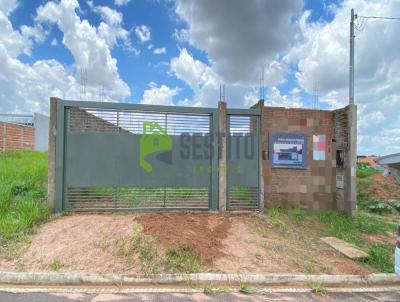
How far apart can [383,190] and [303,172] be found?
25.5 feet

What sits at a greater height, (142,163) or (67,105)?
(67,105)

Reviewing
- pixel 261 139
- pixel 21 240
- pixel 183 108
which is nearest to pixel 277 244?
pixel 261 139

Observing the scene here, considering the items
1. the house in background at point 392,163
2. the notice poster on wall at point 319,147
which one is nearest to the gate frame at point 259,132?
the notice poster on wall at point 319,147

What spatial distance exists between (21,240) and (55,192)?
165 centimetres

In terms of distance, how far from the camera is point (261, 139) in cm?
738

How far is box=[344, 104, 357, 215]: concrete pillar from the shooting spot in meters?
7.82

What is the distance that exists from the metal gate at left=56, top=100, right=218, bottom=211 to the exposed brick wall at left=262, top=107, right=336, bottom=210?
1619 millimetres

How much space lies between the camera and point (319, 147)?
806 centimetres

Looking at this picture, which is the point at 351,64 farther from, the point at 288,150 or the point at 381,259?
the point at 381,259

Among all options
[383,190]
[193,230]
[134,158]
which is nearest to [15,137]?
[134,158]

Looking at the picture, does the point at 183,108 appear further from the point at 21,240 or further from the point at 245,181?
the point at 21,240

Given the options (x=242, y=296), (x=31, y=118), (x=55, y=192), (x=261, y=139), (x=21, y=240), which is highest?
(x=31, y=118)

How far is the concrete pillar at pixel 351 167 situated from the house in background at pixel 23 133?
1918cm

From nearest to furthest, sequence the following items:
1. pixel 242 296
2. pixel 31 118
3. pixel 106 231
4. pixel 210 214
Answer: pixel 242 296
pixel 106 231
pixel 210 214
pixel 31 118
